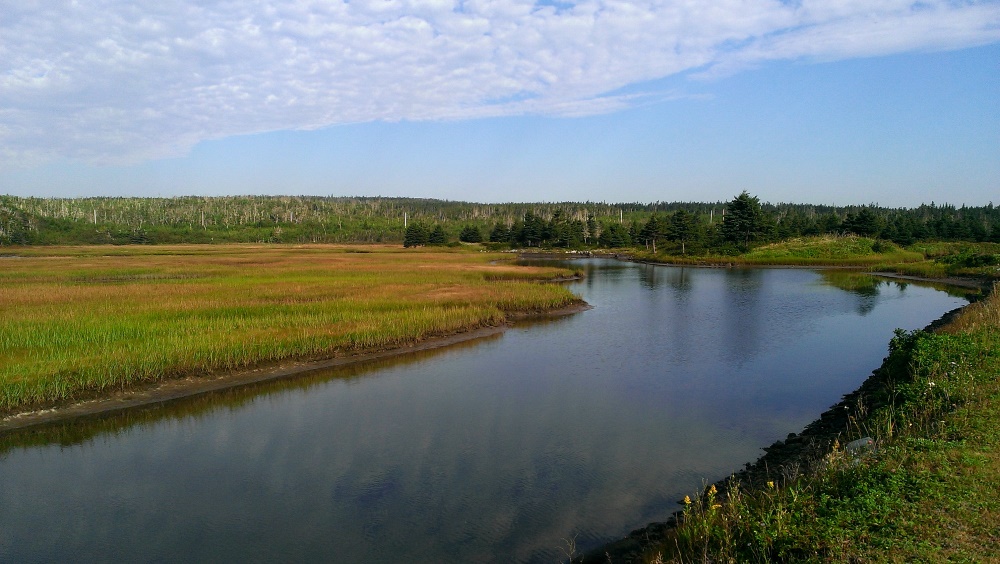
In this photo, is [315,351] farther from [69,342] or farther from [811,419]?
[811,419]

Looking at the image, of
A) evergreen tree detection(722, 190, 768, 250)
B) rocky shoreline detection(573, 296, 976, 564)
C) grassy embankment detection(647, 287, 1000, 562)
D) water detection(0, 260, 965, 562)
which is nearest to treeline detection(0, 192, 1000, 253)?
evergreen tree detection(722, 190, 768, 250)

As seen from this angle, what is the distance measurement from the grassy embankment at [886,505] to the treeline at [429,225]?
7297 centimetres

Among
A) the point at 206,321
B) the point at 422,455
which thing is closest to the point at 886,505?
the point at 422,455

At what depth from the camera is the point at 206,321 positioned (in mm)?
20750

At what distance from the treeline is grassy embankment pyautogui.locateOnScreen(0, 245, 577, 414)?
5827 centimetres

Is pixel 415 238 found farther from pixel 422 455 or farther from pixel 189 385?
pixel 422 455

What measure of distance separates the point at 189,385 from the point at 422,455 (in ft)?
27.7

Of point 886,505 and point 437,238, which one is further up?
point 437,238

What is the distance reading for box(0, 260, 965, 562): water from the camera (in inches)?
342

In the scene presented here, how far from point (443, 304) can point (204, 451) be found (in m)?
16.5

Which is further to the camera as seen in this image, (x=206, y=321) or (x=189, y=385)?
(x=206, y=321)

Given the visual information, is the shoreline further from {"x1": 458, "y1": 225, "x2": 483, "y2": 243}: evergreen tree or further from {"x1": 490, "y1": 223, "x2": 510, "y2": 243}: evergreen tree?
{"x1": 458, "y1": 225, "x2": 483, "y2": 243}: evergreen tree

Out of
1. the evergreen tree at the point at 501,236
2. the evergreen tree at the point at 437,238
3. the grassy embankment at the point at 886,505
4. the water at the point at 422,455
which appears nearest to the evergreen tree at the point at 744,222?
the evergreen tree at the point at 501,236

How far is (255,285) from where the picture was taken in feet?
107
